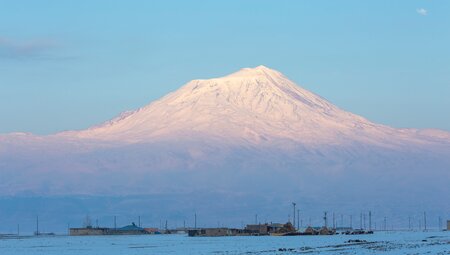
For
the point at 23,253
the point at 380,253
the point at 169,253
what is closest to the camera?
the point at 380,253

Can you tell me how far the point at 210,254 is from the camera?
12275 cm

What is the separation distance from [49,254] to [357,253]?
43.9 metres

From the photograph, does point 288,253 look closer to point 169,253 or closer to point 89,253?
point 169,253

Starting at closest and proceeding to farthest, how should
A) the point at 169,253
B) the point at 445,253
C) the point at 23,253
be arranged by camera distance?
the point at 445,253 < the point at 169,253 < the point at 23,253

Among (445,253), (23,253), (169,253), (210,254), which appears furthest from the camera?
(23,253)

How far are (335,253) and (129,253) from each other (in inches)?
1234

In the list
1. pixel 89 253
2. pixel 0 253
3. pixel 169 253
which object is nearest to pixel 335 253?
pixel 169 253

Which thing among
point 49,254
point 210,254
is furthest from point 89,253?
point 210,254

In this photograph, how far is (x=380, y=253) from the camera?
112688 millimetres

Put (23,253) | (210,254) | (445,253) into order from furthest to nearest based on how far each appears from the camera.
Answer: (23,253) < (210,254) < (445,253)

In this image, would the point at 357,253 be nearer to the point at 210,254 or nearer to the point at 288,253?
the point at 288,253

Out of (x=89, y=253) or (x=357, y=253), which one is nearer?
(x=357, y=253)

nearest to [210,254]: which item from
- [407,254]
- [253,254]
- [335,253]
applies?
[253,254]

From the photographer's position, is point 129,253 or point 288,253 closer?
point 288,253
